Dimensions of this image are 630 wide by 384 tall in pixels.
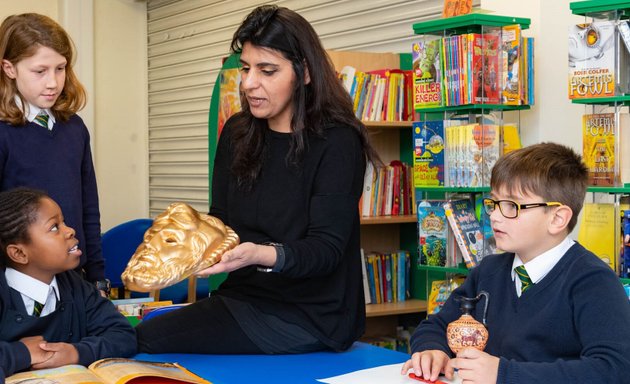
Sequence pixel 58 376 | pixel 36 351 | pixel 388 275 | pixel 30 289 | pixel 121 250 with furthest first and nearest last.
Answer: pixel 121 250
pixel 388 275
pixel 30 289
pixel 36 351
pixel 58 376

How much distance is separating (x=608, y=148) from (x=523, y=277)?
157 cm

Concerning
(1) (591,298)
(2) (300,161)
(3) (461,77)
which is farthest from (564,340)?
(3) (461,77)

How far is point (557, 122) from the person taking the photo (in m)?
4.12

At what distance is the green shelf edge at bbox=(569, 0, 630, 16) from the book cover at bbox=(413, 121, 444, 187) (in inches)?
38.5

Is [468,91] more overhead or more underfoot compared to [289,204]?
more overhead

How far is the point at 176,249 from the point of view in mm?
1992

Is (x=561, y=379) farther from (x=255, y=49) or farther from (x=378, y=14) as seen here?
(x=378, y=14)

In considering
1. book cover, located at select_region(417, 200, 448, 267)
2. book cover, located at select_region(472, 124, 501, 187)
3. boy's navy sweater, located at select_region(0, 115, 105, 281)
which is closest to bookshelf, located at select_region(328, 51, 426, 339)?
book cover, located at select_region(417, 200, 448, 267)

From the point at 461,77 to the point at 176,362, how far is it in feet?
7.30

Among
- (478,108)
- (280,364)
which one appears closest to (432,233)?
(478,108)

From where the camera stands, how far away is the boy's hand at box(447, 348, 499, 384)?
1719 millimetres

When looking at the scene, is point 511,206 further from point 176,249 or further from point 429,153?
point 429,153

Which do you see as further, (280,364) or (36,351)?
(280,364)

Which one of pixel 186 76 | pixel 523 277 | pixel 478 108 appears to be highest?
pixel 186 76
